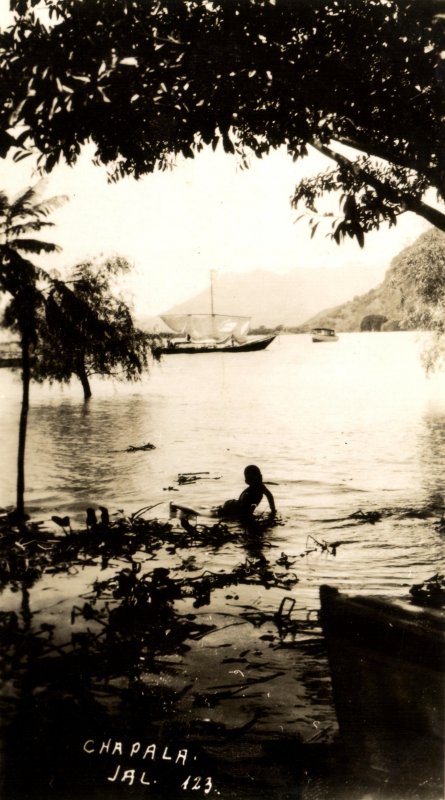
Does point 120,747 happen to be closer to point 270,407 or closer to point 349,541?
point 349,541

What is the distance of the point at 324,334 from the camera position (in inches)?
3219

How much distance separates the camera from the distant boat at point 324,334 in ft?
249

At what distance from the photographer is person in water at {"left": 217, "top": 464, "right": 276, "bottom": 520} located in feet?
33.0

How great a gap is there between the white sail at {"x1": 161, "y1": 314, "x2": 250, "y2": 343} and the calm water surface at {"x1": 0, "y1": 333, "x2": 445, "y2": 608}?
25.3m

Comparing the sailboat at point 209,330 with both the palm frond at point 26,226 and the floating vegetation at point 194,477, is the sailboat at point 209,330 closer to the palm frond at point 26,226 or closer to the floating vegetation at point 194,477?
the floating vegetation at point 194,477

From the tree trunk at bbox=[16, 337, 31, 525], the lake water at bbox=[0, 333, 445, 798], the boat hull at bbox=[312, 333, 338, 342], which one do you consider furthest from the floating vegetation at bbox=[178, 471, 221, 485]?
the boat hull at bbox=[312, 333, 338, 342]

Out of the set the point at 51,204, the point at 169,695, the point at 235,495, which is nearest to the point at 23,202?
the point at 51,204

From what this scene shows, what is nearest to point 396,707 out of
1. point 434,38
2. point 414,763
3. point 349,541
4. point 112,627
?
point 414,763

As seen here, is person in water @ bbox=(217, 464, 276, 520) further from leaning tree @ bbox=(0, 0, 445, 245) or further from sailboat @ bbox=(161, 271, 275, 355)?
sailboat @ bbox=(161, 271, 275, 355)

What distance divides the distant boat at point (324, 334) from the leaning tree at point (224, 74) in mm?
66815

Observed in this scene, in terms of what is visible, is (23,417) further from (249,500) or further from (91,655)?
(91,655)

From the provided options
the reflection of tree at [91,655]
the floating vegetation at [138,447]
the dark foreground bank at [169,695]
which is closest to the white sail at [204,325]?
the floating vegetation at [138,447]

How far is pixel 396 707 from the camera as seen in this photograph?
3.32 meters

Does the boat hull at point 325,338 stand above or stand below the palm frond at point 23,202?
above
